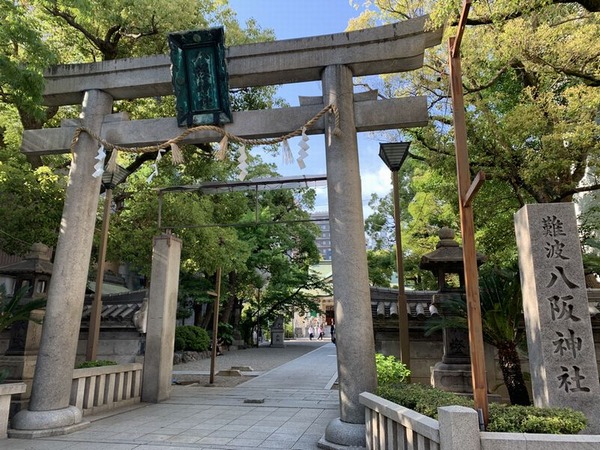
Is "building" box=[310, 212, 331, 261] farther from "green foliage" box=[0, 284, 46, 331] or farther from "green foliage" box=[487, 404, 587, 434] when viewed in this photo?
"green foliage" box=[0, 284, 46, 331]

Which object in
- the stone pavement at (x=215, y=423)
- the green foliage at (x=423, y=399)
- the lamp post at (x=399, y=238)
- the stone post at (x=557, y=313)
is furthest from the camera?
the lamp post at (x=399, y=238)

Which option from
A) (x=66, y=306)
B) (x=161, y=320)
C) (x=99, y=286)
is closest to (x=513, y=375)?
(x=161, y=320)

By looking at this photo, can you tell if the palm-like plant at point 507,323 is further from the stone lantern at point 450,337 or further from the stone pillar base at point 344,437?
the stone pillar base at point 344,437

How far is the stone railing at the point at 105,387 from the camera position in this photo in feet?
23.9

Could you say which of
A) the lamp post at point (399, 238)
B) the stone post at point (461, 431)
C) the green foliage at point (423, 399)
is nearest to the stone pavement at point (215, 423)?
the green foliage at point (423, 399)

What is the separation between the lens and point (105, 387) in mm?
8109

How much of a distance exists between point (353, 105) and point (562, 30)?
734 cm

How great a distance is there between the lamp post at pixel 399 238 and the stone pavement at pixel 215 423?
196 cm

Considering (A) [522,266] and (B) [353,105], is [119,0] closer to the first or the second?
(B) [353,105]

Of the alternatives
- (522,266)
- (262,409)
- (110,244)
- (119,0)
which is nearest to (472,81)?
(522,266)

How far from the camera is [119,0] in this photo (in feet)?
35.1

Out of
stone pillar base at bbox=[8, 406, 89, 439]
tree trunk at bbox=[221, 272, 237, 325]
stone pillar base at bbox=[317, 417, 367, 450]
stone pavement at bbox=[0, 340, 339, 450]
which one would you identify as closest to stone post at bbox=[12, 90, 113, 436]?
stone pillar base at bbox=[8, 406, 89, 439]

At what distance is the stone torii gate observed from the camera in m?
5.80

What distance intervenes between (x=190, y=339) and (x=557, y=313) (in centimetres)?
1921
